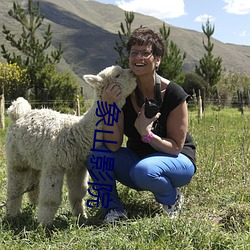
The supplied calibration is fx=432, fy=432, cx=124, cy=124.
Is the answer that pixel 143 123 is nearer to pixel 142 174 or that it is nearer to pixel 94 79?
pixel 142 174

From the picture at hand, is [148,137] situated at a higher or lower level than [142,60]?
lower

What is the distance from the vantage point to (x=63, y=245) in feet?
9.59

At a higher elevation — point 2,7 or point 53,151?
point 2,7

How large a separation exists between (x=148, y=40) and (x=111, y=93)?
52 centimetres

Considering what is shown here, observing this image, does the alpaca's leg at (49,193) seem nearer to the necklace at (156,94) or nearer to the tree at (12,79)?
the necklace at (156,94)

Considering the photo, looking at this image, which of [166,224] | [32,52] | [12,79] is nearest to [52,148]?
[166,224]

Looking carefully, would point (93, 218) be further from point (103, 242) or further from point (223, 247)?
point (223, 247)

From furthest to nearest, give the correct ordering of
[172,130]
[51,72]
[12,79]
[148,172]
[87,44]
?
[87,44] → [51,72] → [12,79] → [172,130] → [148,172]

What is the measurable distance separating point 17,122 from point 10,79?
69.0ft

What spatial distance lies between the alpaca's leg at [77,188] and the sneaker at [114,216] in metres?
0.28

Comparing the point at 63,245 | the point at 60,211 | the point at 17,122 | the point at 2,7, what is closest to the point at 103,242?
the point at 63,245

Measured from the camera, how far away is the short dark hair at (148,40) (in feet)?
11.3

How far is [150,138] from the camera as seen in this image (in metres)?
3.41

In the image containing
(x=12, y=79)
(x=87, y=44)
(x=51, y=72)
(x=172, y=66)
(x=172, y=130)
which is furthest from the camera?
(x=87, y=44)
